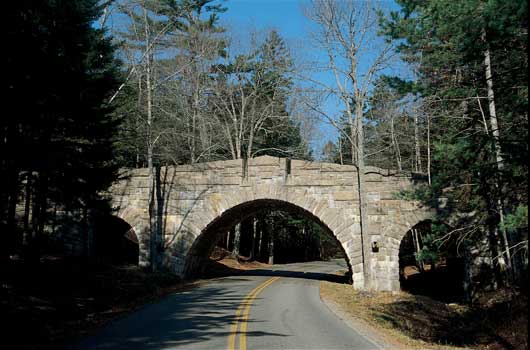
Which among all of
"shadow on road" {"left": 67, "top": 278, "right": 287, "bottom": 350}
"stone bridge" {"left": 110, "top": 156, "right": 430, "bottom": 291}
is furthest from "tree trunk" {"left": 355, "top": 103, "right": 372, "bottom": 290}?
"shadow on road" {"left": 67, "top": 278, "right": 287, "bottom": 350}

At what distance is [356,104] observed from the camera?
17141mm

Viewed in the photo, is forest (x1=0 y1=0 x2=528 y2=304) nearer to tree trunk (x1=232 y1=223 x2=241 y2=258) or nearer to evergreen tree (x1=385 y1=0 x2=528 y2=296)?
evergreen tree (x1=385 y1=0 x2=528 y2=296)

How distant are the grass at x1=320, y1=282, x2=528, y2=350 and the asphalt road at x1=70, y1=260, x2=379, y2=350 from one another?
3.96 feet

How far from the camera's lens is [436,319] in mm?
13734

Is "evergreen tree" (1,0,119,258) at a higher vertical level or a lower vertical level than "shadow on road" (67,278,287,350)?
higher

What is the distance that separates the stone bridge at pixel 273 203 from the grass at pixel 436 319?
1583 millimetres

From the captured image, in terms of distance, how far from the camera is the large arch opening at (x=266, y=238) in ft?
65.3

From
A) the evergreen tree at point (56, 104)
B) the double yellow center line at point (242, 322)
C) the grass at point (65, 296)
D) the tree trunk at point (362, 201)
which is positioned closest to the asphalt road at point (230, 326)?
the double yellow center line at point (242, 322)

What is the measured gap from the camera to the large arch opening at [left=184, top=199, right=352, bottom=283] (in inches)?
784

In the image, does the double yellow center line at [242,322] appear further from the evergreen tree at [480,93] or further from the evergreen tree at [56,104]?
the evergreen tree at [56,104]

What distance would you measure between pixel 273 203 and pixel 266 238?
2404 centimetres

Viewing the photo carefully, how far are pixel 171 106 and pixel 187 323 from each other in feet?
57.8

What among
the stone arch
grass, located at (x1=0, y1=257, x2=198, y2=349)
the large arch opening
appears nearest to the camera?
grass, located at (x1=0, y1=257, x2=198, y2=349)

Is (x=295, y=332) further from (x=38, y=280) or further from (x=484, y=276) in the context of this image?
A: (x=484, y=276)
